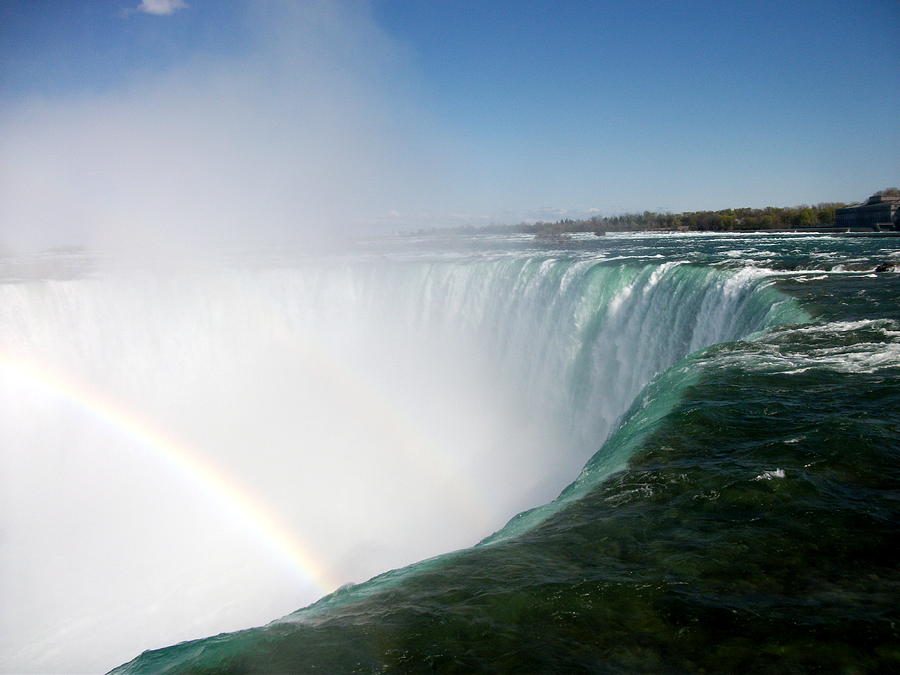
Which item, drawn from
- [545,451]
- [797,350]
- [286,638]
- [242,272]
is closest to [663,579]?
[286,638]

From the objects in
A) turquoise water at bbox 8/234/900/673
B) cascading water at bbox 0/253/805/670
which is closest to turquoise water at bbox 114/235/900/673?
turquoise water at bbox 8/234/900/673

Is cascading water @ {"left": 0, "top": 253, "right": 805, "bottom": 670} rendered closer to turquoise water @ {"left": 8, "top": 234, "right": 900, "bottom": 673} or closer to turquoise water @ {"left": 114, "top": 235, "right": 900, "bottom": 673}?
turquoise water @ {"left": 8, "top": 234, "right": 900, "bottom": 673}

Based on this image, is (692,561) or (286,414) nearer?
(692,561)

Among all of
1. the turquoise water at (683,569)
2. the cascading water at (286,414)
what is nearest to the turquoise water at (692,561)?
the turquoise water at (683,569)

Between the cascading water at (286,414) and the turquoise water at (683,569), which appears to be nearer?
the turquoise water at (683,569)

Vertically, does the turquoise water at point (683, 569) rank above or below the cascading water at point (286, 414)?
above

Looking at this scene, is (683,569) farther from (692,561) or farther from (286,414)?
(286,414)

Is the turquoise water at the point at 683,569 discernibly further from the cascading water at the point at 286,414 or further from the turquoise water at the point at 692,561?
the cascading water at the point at 286,414

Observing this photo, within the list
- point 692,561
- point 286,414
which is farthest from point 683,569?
point 286,414
